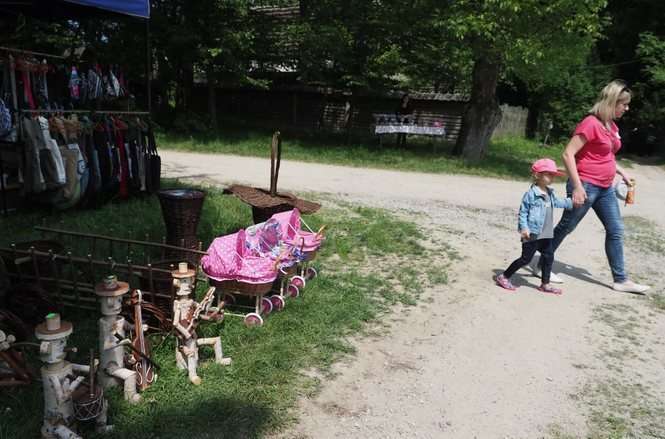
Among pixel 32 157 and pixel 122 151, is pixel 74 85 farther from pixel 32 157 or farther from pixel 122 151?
pixel 32 157

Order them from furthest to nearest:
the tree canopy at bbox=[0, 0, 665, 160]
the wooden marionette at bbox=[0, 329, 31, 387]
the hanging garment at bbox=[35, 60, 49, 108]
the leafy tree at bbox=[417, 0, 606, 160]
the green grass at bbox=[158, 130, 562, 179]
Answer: the green grass at bbox=[158, 130, 562, 179] < the tree canopy at bbox=[0, 0, 665, 160] < the leafy tree at bbox=[417, 0, 606, 160] < the hanging garment at bbox=[35, 60, 49, 108] < the wooden marionette at bbox=[0, 329, 31, 387]

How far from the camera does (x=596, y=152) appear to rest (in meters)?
5.05

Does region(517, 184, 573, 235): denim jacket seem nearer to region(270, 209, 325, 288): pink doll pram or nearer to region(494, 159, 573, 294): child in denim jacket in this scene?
region(494, 159, 573, 294): child in denim jacket

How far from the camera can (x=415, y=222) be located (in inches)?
302

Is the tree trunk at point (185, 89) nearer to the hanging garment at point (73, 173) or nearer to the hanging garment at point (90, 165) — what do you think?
the hanging garment at point (90, 165)

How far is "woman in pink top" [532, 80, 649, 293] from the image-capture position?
4930mm

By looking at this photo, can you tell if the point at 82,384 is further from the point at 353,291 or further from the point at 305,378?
the point at 353,291

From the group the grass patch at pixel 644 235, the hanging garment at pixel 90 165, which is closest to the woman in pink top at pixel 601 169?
the grass patch at pixel 644 235

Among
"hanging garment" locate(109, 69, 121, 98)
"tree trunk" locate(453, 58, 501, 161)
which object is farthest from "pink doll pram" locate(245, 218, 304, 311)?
"tree trunk" locate(453, 58, 501, 161)

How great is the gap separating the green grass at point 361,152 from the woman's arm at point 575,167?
8.69 m

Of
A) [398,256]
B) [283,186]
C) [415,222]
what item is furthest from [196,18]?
[398,256]

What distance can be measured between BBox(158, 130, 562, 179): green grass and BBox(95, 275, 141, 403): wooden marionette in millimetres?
11669

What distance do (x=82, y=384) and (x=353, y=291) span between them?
8.71ft

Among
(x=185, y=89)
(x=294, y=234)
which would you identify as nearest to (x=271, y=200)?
(x=294, y=234)
